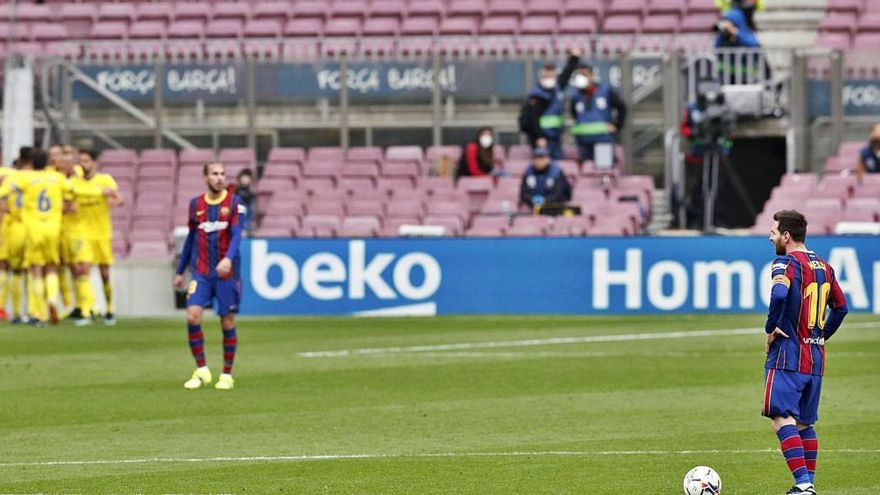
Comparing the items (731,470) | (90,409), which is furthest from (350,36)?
(731,470)

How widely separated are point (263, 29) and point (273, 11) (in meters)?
0.62

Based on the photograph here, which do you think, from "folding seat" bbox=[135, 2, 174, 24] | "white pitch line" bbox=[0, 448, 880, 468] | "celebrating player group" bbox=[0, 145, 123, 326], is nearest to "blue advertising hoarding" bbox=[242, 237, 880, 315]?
"celebrating player group" bbox=[0, 145, 123, 326]

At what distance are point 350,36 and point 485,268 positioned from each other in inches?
390

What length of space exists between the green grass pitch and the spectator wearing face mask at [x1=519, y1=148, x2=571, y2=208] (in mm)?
4336

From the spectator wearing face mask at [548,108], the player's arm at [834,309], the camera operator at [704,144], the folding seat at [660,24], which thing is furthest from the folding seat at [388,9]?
the player's arm at [834,309]

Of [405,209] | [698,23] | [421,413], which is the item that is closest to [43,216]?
[405,209]

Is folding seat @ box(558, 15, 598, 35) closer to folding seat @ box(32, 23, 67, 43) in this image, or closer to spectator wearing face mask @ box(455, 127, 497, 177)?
spectator wearing face mask @ box(455, 127, 497, 177)

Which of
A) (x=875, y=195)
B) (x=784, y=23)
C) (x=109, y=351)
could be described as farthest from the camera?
(x=784, y=23)

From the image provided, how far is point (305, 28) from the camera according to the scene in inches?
1297

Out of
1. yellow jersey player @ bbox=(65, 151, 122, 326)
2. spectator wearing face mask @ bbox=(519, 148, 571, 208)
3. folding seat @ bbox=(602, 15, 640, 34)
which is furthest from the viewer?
folding seat @ bbox=(602, 15, 640, 34)

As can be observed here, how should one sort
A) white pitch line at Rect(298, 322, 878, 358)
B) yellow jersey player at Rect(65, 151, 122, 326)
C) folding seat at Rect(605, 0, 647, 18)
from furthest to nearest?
1. folding seat at Rect(605, 0, 647, 18)
2. yellow jersey player at Rect(65, 151, 122, 326)
3. white pitch line at Rect(298, 322, 878, 358)

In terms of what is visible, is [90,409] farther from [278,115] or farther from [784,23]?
[784,23]

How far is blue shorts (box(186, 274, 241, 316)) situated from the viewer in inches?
608

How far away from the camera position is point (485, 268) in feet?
78.5
